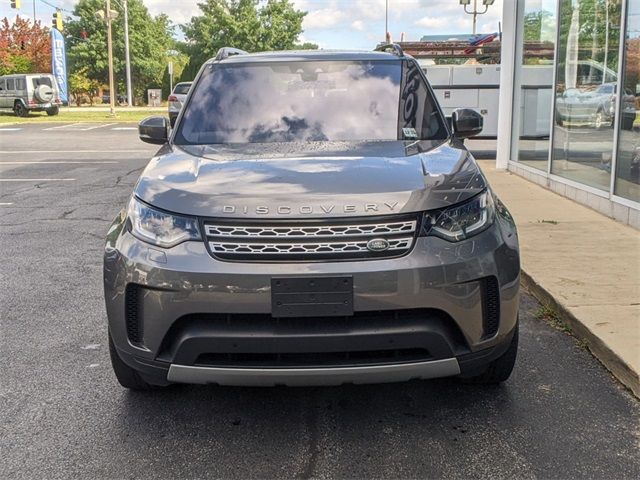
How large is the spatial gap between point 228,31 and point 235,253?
185 feet

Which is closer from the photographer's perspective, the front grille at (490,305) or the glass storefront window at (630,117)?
the front grille at (490,305)

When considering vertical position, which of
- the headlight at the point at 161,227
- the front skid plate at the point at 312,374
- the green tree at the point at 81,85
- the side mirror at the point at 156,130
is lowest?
the front skid plate at the point at 312,374

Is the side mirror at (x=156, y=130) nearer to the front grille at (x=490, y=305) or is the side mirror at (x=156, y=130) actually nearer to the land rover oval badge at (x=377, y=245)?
the land rover oval badge at (x=377, y=245)

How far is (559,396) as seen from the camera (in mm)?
3598

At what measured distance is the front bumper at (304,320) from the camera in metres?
2.79

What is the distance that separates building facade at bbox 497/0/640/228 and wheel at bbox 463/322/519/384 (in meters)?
4.37

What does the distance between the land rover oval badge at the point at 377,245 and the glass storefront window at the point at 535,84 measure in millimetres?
8216

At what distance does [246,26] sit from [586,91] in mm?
49704

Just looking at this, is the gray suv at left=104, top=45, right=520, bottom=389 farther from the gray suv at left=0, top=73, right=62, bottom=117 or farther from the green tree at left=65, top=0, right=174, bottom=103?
the green tree at left=65, top=0, right=174, bottom=103

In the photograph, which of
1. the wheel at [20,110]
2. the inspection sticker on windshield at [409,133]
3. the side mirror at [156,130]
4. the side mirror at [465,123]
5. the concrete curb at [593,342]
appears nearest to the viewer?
the concrete curb at [593,342]

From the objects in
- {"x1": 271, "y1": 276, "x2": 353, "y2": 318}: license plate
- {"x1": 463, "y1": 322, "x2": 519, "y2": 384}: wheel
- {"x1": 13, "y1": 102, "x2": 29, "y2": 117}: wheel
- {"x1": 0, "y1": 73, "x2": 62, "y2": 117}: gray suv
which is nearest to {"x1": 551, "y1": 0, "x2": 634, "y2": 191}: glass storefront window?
{"x1": 463, "y1": 322, "x2": 519, "y2": 384}: wheel

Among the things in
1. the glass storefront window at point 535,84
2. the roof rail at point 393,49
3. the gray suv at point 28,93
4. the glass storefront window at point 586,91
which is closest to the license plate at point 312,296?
the roof rail at point 393,49

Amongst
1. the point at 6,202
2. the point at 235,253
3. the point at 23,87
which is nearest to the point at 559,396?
the point at 235,253

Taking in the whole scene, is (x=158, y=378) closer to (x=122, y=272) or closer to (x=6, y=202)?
(x=122, y=272)
